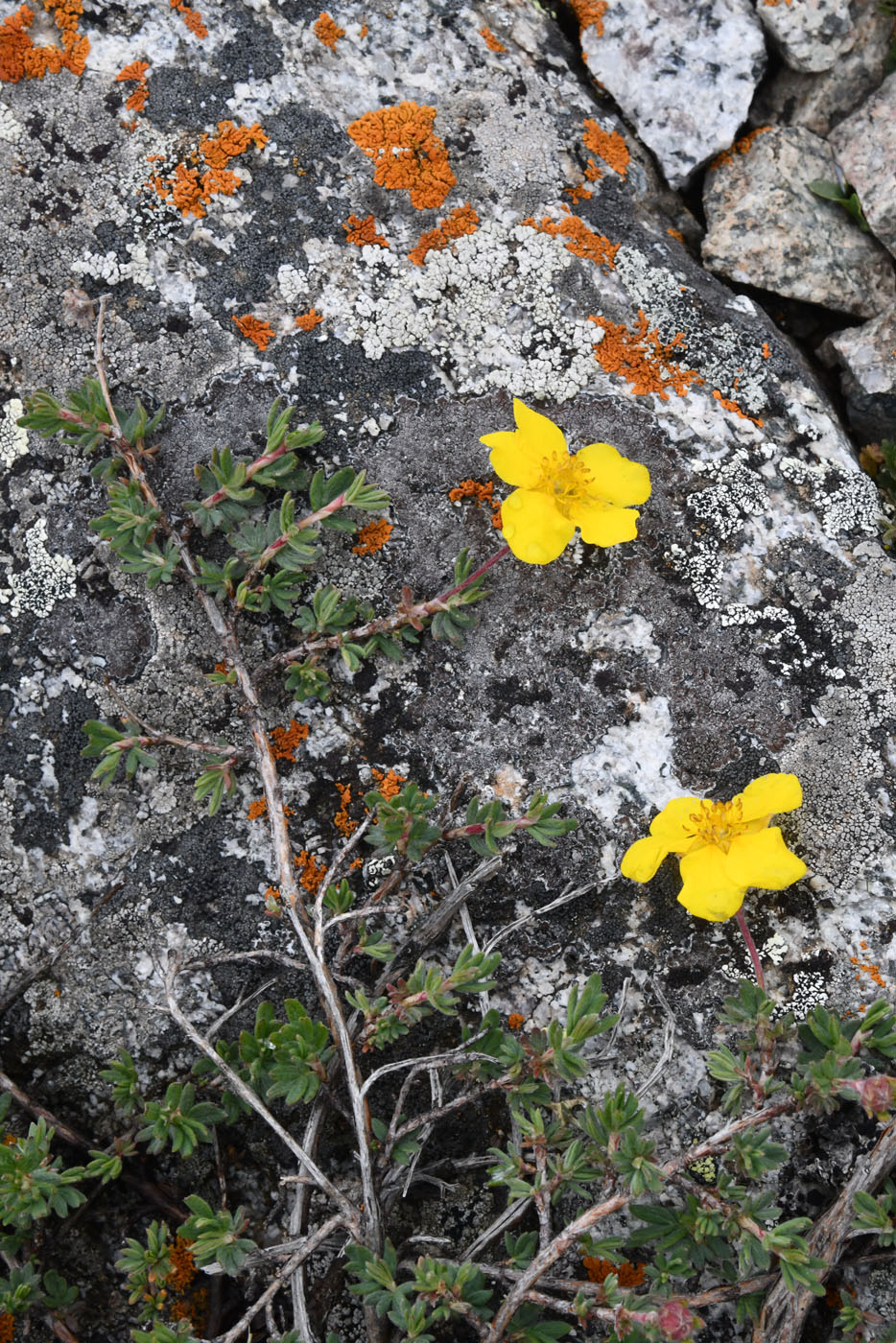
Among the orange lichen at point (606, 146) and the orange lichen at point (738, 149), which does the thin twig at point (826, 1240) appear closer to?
the orange lichen at point (606, 146)

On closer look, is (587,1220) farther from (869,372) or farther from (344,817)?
(869,372)

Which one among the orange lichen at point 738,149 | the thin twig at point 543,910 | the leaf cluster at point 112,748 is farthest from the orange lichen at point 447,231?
the thin twig at point 543,910

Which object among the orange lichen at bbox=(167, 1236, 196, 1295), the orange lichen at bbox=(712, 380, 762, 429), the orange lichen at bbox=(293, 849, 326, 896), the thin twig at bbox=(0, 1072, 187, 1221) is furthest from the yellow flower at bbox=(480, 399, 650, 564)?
the orange lichen at bbox=(167, 1236, 196, 1295)

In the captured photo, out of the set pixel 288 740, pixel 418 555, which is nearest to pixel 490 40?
pixel 418 555

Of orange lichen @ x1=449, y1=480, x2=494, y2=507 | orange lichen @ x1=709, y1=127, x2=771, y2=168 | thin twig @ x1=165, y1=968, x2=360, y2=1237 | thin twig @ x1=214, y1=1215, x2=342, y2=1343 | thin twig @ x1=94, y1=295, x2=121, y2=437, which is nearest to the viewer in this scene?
thin twig @ x1=214, y1=1215, x2=342, y2=1343

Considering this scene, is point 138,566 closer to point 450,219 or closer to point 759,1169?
point 450,219

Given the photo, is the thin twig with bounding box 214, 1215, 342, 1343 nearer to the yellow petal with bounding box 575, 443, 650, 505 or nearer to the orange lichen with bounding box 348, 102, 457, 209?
the yellow petal with bounding box 575, 443, 650, 505
